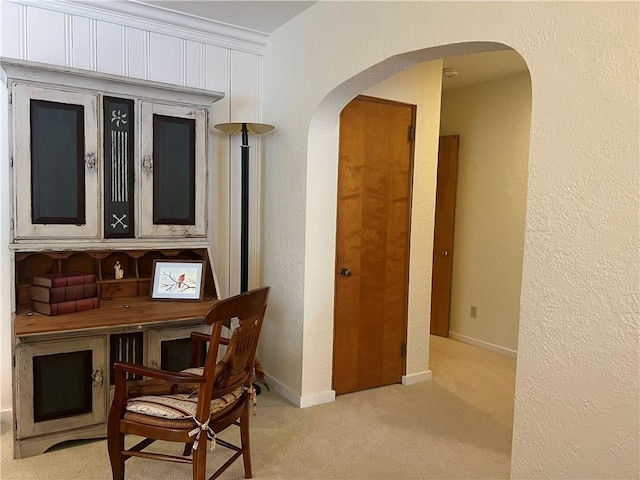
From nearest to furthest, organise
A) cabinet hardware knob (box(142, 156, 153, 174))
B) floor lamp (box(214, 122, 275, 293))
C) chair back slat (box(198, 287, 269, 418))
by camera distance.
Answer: chair back slat (box(198, 287, 269, 418)) → cabinet hardware knob (box(142, 156, 153, 174)) → floor lamp (box(214, 122, 275, 293))

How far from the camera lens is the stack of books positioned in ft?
8.14

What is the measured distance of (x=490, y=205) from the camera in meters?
4.45

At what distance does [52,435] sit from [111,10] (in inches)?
95.0

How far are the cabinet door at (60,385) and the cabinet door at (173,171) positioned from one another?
737 millimetres

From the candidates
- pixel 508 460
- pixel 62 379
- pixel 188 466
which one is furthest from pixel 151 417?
pixel 508 460

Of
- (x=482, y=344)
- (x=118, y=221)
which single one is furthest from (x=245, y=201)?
(x=482, y=344)

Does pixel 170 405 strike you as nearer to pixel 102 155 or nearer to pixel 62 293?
pixel 62 293

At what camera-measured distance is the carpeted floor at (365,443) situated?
2340 mm

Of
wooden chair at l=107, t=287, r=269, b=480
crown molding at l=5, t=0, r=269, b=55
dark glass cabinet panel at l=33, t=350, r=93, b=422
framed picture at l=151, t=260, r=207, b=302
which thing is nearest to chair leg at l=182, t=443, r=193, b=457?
wooden chair at l=107, t=287, r=269, b=480

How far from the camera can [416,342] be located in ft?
11.8

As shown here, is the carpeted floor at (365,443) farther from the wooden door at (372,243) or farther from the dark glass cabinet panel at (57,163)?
the dark glass cabinet panel at (57,163)

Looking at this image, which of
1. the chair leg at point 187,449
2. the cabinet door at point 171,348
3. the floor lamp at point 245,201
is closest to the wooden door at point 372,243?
the floor lamp at point 245,201

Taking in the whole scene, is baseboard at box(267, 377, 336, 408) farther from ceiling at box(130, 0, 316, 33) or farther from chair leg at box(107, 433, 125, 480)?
ceiling at box(130, 0, 316, 33)

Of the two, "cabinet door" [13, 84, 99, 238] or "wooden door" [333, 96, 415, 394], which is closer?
"cabinet door" [13, 84, 99, 238]
